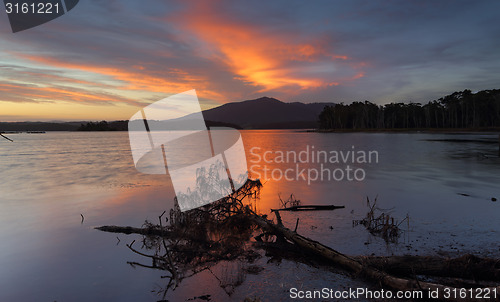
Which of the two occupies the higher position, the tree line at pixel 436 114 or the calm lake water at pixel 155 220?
the tree line at pixel 436 114

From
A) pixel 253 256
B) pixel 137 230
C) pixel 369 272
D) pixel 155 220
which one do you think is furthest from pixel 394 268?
pixel 155 220

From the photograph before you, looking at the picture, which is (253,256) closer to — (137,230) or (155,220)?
(137,230)

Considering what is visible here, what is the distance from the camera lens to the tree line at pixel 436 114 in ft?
435

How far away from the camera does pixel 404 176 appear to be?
23.5 metres

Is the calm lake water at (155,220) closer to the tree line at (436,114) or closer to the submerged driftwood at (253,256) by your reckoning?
the submerged driftwood at (253,256)

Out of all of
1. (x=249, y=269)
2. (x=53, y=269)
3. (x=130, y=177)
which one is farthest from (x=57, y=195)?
(x=249, y=269)

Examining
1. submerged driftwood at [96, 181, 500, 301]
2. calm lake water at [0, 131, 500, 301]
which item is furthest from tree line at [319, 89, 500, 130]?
submerged driftwood at [96, 181, 500, 301]

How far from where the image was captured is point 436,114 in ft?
501

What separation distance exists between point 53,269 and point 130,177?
1811 cm

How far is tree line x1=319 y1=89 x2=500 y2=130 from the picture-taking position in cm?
13262

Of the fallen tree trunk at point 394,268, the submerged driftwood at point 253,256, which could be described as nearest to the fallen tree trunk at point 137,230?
the submerged driftwood at point 253,256

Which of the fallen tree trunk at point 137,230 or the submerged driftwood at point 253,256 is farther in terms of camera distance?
the fallen tree trunk at point 137,230

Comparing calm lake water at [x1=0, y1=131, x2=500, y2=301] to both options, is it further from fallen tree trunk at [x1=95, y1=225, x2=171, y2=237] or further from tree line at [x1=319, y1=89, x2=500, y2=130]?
tree line at [x1=319, y1=89, x2=500, y2=130]

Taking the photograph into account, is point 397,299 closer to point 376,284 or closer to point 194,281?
point 376,284
